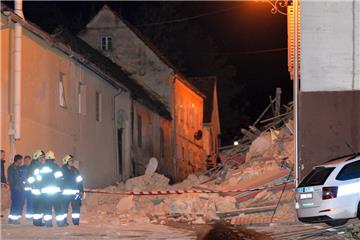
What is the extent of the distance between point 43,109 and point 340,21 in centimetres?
1004

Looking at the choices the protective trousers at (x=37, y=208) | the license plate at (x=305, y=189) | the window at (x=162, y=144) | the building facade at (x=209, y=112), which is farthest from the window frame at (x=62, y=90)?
the building facade at (x=209, y=112)

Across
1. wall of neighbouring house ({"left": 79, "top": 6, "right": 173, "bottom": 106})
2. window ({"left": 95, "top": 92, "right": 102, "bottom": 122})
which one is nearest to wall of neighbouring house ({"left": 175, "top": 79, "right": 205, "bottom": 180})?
wall of neighbouring house ({"left": 79, "top": 6, "right": 173, "bottom": 106})

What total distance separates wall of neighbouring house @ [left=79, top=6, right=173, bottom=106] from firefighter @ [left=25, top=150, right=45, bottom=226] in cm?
2688

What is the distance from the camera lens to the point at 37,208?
53.9 ft

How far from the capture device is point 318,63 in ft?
70.1

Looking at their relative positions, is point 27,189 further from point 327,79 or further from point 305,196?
point 327,79

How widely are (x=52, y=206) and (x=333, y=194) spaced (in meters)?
6.46

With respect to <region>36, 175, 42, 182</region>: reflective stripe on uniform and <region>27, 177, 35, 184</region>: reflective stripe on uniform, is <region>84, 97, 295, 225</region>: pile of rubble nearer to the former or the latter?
<region>27, 177, 35, 184</region>: reflective stripe on uniform

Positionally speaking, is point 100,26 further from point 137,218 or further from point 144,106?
point 137,218

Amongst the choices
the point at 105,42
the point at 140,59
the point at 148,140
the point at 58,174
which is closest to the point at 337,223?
the point at 58,174

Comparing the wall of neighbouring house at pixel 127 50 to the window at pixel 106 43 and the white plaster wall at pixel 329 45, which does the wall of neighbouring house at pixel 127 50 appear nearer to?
the window at pixel 106 43

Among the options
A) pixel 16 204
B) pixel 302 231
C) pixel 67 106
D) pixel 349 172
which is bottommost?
pixel 302 231

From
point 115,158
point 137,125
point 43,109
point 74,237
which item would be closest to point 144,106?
point 137,125

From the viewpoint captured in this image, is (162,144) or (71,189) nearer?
(71,189)
